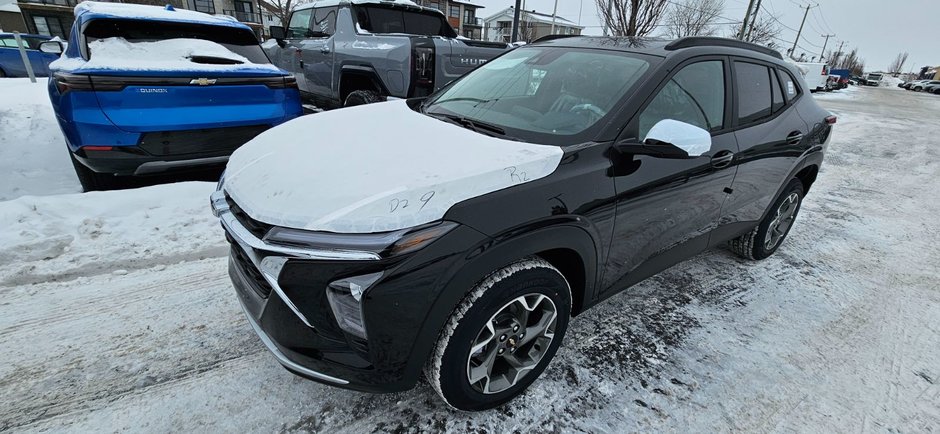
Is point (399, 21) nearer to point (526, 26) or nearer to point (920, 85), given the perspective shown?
point (526, 26)

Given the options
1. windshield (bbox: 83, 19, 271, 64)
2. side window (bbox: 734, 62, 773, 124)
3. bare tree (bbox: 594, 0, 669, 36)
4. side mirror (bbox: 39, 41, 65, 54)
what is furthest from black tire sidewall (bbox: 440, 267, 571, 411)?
bare tree (bbox: 594, 0, 669, 36)

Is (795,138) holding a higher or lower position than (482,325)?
higher

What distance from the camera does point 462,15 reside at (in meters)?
51.2

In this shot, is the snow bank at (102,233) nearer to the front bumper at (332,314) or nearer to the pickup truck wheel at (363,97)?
the front bumper at (332,314)

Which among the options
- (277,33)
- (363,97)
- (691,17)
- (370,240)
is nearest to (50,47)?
(277,33)

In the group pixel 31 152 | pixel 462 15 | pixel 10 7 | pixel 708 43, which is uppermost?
pixel 462 15

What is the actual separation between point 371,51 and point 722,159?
179 inches

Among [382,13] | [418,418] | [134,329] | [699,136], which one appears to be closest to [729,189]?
[699,136]

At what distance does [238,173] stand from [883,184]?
27.3ft

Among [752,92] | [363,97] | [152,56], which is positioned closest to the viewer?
[752,92]

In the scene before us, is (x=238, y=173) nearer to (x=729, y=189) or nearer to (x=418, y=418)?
(x=418, y=418)

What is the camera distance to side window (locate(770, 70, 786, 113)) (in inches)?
128

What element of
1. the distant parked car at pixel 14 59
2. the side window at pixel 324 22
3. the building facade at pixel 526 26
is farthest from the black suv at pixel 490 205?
the building facade at pixel 526 26

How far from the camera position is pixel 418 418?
202 centimetres
